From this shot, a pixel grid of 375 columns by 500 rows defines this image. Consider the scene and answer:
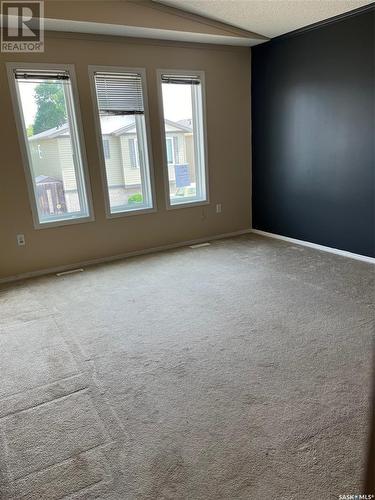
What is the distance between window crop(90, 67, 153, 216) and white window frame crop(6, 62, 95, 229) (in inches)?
8.9

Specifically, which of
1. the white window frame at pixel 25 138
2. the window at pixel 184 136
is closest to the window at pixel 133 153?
the window at pixel 184 136

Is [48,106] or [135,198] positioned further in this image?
[135,198]

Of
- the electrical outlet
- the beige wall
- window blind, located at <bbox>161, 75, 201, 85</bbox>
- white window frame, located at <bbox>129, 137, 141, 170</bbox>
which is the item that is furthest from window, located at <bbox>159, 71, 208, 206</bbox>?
the electrical outlet

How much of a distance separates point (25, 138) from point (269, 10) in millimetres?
2779

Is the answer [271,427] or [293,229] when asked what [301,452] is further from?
[293,229]

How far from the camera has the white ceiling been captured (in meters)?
3.33

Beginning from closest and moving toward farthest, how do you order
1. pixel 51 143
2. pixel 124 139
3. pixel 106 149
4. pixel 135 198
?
pixel 51 143 → pixel 106 149 → pixel 124 139 → pixel 135 198

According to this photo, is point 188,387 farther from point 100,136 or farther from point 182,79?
point 182,79

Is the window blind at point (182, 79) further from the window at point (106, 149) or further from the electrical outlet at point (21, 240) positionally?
the electrical outlet at point (21, 240)

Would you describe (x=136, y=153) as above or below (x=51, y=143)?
below

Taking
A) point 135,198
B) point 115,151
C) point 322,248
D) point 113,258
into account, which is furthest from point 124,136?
point 322,248

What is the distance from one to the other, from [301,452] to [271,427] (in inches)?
7.2

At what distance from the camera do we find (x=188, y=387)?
2.04 metres

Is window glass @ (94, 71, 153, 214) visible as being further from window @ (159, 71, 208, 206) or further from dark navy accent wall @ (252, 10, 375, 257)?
dark navy accent wall @ (252, 10, 375, 257)
